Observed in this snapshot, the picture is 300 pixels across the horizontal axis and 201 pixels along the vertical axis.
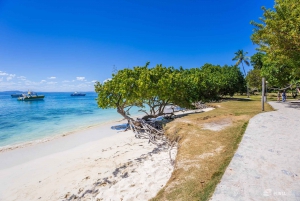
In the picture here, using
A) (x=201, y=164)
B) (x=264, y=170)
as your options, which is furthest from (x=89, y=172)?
(x=264, y=170)

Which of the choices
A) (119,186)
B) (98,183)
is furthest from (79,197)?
(119,186)

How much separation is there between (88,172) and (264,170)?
6.40m

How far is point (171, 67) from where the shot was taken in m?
19.0

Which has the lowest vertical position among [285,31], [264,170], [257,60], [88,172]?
[88,172]

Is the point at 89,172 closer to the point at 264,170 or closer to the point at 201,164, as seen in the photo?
the point at 201,164

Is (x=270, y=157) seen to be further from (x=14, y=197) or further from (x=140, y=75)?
(x=140, y=75)

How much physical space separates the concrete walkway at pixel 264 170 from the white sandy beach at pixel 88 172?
2157mm

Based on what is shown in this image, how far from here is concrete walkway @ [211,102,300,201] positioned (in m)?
3.60

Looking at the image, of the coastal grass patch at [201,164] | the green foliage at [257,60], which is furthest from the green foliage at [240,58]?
the coastal grass patch at [201,164]

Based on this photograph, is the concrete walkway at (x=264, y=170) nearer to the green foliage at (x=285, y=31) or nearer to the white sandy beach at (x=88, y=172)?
the white sandy beach at (x=88, y=172)

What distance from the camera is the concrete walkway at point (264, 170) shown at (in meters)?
3.60

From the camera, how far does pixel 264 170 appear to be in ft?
14.9

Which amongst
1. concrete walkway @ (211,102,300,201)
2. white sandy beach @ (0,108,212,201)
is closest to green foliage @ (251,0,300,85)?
concrete walkway @ (211,102,300,201)

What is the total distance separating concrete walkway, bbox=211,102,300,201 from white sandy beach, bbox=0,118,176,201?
7.08 ft
